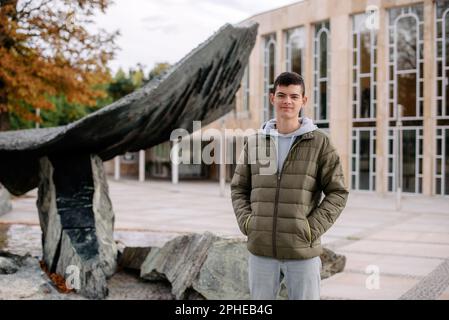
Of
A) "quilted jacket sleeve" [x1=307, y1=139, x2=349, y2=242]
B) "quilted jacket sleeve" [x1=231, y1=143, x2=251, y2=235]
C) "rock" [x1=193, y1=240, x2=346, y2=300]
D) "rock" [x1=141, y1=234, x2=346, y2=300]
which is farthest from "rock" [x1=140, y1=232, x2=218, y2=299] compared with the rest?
"quilted jacket sleeve" [x1=307, y1=139, x2=349, y2=242]

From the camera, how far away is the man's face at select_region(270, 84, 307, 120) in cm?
272

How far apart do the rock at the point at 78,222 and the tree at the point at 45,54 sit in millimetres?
7699

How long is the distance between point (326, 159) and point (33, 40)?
12741 mm

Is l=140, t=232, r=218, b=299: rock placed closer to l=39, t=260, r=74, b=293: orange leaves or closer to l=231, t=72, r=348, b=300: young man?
l=39, t=260, r=74, b=293: orange leaves

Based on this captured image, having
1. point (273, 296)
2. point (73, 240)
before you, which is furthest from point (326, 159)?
point (73, 240)

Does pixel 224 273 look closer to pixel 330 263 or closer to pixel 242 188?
pixel 330 263

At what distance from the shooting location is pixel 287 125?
9.04 feet

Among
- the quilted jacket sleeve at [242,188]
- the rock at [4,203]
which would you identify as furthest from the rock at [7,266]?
the rock at [4,203]

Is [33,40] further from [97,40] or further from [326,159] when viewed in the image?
[326,159]

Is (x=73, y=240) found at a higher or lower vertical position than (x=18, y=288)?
higher

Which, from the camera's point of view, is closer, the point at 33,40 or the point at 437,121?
the point at 33,40

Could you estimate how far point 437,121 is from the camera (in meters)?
18.7
